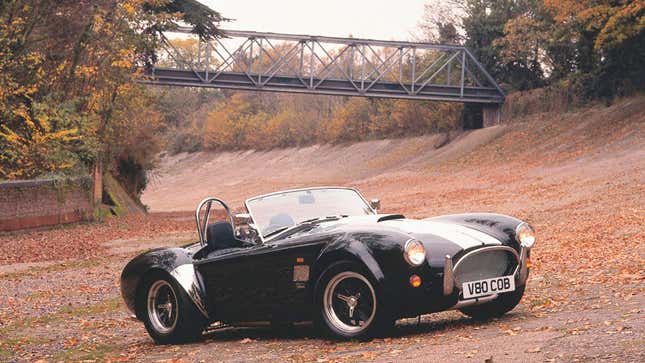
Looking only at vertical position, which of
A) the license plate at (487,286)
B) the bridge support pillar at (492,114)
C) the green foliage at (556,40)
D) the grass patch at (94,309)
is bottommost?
the grass patch at (94,309)

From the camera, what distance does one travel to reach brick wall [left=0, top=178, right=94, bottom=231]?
110 feet

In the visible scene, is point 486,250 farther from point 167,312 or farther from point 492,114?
point 492,114

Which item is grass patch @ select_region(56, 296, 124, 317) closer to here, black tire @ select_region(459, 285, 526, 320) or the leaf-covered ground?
the leaf-covered ground

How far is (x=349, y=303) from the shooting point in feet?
29.7

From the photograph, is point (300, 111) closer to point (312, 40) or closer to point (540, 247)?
point (312, 40)

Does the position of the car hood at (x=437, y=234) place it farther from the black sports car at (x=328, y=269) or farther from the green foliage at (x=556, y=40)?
the green foliage at (x=556, y=40)

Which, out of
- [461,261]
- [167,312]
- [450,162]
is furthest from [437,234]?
[450,162]

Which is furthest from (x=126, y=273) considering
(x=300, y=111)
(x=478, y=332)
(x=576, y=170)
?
(x=300, y=111)

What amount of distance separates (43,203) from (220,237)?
26058mm

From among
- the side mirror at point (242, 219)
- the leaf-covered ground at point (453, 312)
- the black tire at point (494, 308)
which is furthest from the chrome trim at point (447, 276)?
the side mirror at point (242, 219)

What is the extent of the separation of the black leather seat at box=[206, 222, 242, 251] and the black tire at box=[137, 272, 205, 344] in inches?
21.8

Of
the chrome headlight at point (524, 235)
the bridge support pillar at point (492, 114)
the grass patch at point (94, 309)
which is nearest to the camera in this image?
the chrome headlight at point (524, 235)

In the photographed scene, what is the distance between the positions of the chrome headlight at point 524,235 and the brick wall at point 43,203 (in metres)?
26.3

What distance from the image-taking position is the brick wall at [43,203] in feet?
110
